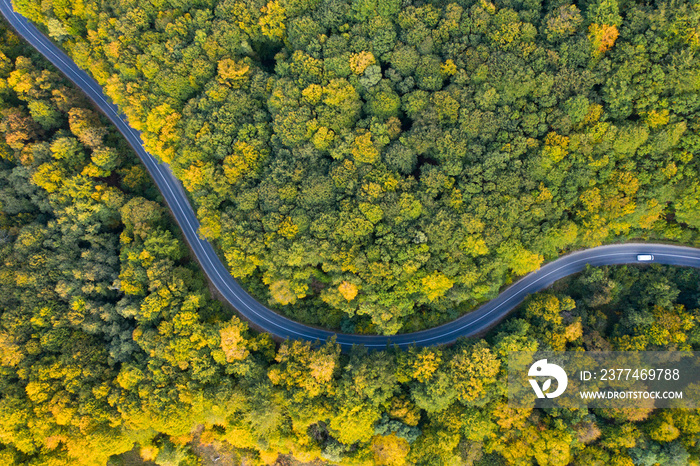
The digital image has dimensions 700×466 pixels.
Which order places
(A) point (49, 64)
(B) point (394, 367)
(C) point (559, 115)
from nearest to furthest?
1. (C) point (559, 115)
2. (B) point (394, 367)
3. (A) point (49, 64)

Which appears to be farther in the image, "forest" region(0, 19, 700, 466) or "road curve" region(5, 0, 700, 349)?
"road curve" region(5, 0, 700, 349)

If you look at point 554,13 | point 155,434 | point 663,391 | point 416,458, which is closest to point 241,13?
point 554,13

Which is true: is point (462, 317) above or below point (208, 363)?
above

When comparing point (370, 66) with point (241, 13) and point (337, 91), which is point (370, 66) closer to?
point (337, 91)

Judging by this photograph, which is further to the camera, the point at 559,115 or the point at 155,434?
the point at 155,434

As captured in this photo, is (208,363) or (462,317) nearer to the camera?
(208,363)

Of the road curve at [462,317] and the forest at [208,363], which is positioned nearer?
the forest at [208,363]

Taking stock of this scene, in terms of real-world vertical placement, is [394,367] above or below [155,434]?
above

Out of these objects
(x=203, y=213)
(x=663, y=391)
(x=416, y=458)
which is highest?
(x=203, y=213)
